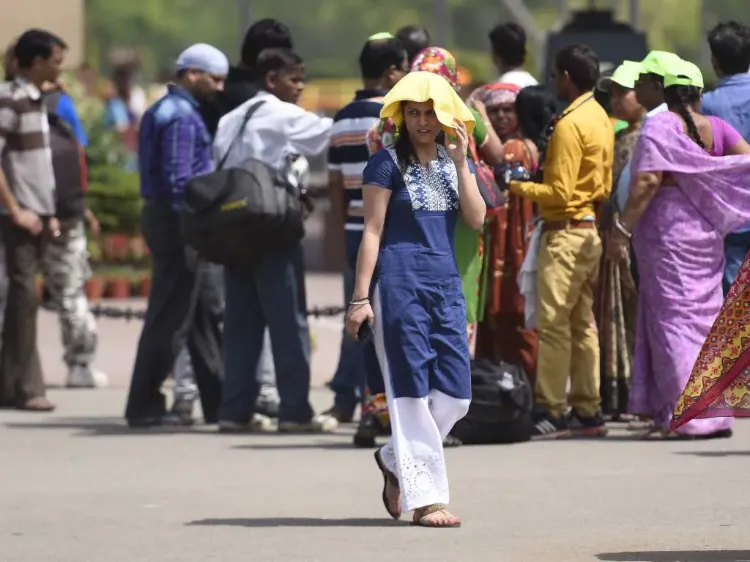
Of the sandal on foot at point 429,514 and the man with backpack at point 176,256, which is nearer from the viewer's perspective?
the sandal on foot at point 429,514

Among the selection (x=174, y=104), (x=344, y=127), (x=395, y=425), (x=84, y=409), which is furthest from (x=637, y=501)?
(x=84, y=409)

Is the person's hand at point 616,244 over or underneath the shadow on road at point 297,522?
over

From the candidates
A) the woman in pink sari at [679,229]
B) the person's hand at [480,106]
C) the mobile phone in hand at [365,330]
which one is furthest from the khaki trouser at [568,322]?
the mobile phone in hand at [365,330]

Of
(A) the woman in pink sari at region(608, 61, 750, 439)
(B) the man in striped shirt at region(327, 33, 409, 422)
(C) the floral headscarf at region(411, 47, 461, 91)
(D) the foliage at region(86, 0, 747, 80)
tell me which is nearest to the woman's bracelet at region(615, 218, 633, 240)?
(A) the woman in pink sari at region(608, 61, 750, 439)

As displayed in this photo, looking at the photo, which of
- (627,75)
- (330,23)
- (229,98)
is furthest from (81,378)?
(330,23)

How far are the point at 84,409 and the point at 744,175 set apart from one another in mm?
4342

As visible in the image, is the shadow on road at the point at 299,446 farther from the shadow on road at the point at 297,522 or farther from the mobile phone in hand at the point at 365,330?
the mobile phone in hand at the point at 365,330

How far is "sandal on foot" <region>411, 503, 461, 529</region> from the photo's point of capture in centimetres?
884

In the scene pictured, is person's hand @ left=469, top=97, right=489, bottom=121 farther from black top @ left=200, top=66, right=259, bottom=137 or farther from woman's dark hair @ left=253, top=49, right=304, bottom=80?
black top @ left=200, top=66, right=259, bottom=137

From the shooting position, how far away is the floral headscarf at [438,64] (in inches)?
437

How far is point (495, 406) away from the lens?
11.5m

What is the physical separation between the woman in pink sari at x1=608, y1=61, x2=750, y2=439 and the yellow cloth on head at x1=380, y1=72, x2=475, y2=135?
241cm

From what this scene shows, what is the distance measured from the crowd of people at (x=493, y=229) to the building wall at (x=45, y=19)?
44.4ft

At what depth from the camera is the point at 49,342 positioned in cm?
1781
